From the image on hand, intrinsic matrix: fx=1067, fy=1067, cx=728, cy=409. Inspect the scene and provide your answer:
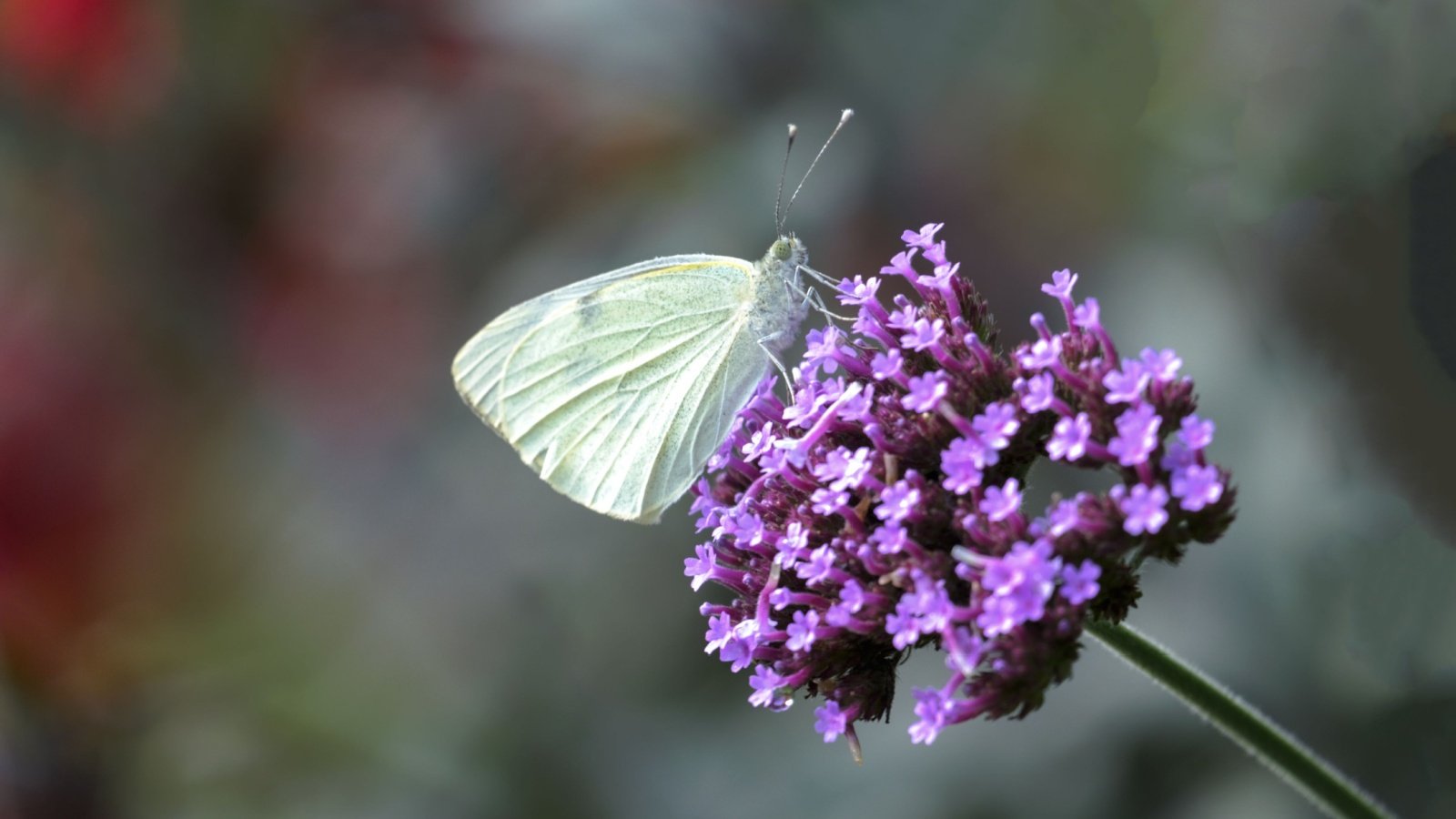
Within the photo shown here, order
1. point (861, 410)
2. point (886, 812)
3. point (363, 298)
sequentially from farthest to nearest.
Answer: point (363, 298) → point (886, 812) → point (861, 410)

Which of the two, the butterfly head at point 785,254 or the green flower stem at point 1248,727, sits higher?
the butterfly head at point 785,254

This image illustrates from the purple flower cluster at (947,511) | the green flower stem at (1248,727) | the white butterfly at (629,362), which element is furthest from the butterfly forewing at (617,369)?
the green flower stem at (1248,727)

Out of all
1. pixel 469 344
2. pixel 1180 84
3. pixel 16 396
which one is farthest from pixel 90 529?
pixel 1180 84

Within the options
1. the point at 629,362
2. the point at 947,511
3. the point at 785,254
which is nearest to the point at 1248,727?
the point at 947,511

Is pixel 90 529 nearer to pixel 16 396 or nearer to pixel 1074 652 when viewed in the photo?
pixel 16 396

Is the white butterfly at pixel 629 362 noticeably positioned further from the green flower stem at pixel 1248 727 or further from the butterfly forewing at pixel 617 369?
the green flower stem at pixel 1248 727

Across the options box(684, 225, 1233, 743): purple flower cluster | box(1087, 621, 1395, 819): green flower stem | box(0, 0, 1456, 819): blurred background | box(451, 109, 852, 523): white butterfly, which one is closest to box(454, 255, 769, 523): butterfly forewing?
box(451, 109, 852, 523): white butterfly

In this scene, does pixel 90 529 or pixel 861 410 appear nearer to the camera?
pixel 861 410

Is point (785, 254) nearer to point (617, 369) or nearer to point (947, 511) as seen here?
point (617, 369)
